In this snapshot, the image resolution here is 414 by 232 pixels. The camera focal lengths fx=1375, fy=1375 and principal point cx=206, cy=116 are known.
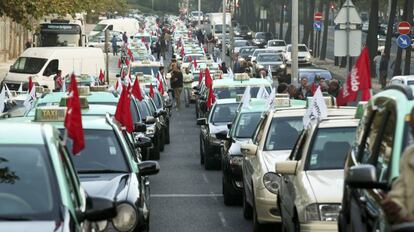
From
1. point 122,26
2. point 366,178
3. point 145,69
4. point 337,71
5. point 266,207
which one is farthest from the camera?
point 122,26

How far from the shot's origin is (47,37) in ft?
214

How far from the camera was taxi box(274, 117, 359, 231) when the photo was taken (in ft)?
39.2

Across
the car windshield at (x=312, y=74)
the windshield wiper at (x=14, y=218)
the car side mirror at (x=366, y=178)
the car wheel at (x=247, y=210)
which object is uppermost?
the car side mirror at (x=366, y=178)

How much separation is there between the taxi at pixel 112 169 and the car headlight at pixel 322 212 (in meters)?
1.61

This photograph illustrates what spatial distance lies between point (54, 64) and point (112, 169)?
36.7 m

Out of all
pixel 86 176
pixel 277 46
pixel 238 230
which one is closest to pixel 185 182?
pixel 238 230

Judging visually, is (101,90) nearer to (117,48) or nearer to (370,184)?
(370,184)

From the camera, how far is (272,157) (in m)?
16.2

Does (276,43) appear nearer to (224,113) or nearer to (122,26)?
(122,26)

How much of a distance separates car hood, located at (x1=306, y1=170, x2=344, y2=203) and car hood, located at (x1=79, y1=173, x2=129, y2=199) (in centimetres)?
175

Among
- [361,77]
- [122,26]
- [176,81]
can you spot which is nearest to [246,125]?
[361,77]

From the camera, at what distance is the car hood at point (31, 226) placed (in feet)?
26.5

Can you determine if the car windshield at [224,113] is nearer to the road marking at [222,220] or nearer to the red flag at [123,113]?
the red flag at [123,113]

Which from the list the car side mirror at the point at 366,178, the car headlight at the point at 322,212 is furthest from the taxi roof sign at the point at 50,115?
the car side mirror at the point at 366,178
